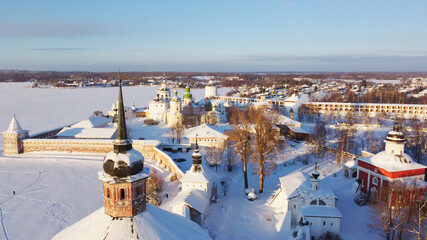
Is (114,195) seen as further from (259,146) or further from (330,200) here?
(259,146)

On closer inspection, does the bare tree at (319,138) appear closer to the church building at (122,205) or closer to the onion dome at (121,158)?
the church building at (122,205)

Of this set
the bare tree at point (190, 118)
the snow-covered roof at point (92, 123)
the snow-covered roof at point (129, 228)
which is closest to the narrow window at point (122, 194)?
the snow-covered roof at point (129, 228)

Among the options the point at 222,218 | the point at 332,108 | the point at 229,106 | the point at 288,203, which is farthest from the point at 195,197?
the point at 332,108

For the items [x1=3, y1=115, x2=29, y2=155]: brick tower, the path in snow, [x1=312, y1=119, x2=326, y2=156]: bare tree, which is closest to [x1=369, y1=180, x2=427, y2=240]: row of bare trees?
the path in snow

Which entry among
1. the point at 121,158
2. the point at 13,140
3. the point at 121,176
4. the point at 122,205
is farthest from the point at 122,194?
the point at 13,140

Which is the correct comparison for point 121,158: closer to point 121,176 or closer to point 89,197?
point 121,176
